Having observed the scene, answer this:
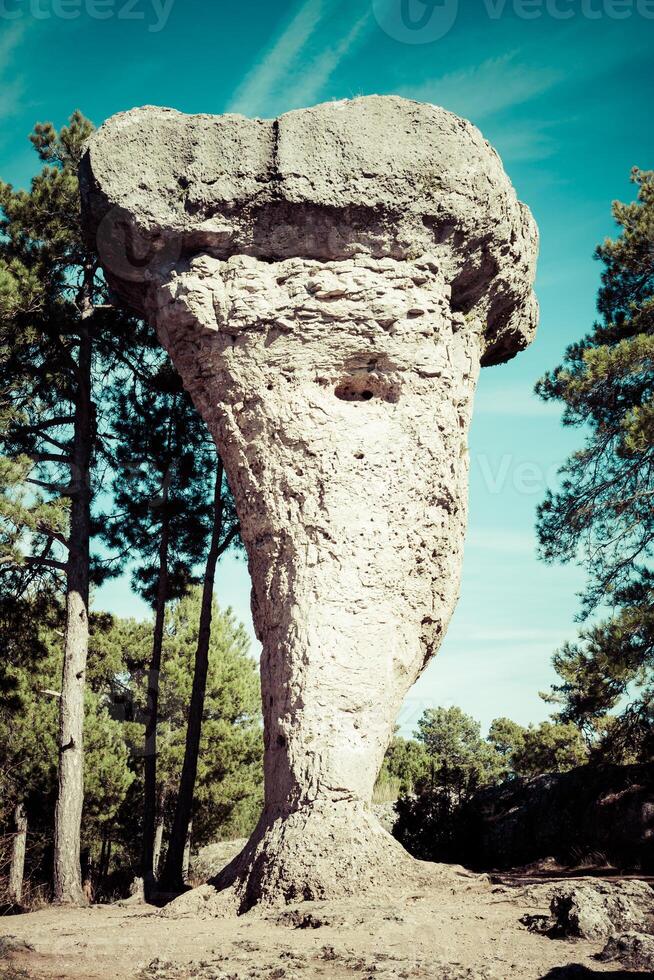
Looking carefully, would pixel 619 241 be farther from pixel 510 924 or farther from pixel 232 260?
pixel 510 924

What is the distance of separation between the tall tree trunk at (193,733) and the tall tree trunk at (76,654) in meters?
1.30

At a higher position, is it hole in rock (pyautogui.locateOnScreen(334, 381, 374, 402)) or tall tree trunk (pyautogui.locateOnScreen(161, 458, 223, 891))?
hole in rock (pyautogui.locateOnScreen(334, 381, 374, 402))

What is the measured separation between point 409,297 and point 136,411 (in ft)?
19.4

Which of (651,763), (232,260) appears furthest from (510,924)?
(232,260)

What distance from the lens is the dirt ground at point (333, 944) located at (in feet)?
16.2

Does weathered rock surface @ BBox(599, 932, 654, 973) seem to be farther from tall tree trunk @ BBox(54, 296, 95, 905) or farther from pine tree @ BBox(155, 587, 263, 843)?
pine tree @ BBox(155, 587, 263, 843)

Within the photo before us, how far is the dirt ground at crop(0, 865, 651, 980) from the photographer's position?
16.2 ft

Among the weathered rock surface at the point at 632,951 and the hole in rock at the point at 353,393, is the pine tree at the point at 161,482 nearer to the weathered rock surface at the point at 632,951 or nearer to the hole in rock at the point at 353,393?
the hole in rock at the point at 353,393

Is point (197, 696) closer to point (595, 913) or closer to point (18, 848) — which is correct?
point (595, 913)

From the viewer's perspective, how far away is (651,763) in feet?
32.4

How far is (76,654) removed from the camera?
10.9 metres

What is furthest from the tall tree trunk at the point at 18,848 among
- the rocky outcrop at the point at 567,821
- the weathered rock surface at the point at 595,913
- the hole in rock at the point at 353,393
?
A: the weathered rock surface at the point at 595,913

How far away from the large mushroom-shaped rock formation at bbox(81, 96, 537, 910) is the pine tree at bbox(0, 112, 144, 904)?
2.59m

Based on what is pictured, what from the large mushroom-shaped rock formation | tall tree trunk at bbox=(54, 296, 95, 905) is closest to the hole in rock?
A: the large mushroom-shaped rock formation
